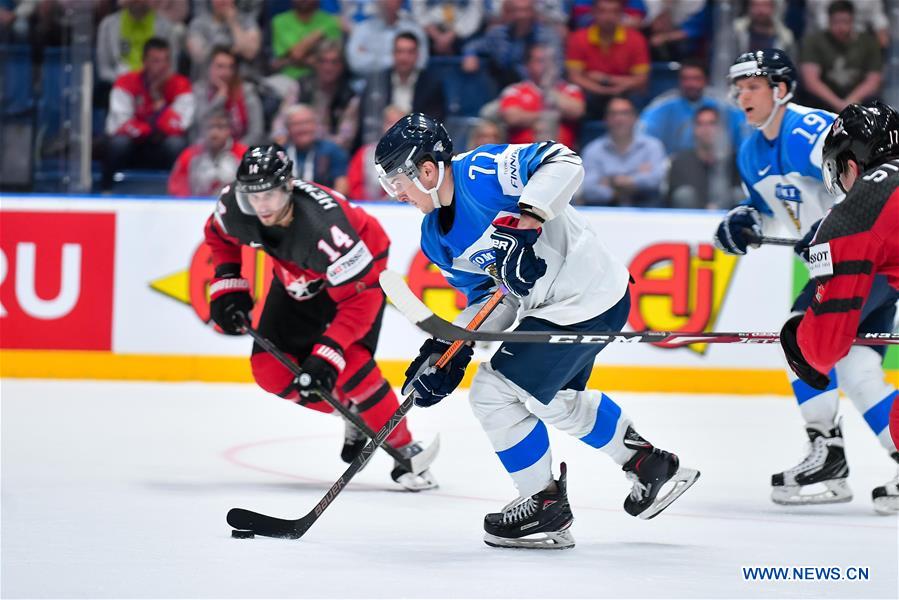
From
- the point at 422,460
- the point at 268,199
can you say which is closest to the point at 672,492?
the point at 422,460

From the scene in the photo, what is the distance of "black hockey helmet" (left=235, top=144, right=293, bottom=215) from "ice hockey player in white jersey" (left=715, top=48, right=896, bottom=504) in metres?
1.39

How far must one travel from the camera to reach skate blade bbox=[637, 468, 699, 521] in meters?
3.45

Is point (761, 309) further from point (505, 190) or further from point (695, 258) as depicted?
point (505, 190)

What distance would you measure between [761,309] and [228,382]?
8.55 feet

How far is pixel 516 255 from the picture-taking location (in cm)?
302

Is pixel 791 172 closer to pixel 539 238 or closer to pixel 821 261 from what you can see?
pixel 539 238

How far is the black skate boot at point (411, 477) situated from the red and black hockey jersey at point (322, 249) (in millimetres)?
383

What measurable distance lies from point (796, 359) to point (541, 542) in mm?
809

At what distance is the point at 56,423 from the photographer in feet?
17.0

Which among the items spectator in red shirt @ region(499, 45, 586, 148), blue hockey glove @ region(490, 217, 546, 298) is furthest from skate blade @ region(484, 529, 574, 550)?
spectator in red shirt @ region(499, 45, 586, 148)

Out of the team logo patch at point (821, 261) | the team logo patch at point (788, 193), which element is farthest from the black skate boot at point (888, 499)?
the team logo patch at point (821, 261)

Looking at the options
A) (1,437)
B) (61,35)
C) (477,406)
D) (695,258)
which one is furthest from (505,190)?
(61,35)

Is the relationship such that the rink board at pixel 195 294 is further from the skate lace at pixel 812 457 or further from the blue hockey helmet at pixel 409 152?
the blue hockey helmet at pixel 409 152

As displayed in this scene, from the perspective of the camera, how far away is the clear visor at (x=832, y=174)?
2.88 m
